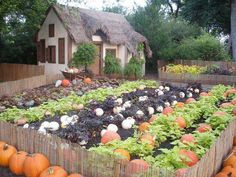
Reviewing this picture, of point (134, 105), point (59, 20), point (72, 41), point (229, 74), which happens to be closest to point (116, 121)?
point (134, 105)

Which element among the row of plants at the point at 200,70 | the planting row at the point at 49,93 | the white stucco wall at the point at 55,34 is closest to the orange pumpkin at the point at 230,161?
the planting row at the point at 49,93

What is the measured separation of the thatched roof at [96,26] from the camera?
19.5m

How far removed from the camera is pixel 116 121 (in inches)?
281

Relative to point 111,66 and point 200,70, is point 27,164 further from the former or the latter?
point 111,66

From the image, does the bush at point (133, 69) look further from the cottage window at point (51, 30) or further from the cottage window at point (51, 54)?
the cottage window at point (51, 30)

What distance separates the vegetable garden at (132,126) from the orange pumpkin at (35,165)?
2 cm

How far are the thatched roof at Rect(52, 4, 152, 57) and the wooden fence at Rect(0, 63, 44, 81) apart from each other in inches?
111

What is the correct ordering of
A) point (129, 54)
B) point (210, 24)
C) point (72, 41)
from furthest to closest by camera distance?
point (210, 24) < point (129, 54) < point (72, 41)

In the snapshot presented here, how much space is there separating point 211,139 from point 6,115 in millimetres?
4848

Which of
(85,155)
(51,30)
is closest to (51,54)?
(51,30)

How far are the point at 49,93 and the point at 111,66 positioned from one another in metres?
9.63

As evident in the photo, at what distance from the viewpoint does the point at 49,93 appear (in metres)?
11.6

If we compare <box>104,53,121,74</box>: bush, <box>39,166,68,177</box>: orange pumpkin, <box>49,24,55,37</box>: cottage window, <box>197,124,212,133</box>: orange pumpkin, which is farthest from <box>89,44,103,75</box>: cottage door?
<box>39,166,68,177</box>: orange pumpkin

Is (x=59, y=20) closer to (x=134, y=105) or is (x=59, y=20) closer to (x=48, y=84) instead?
(x=48, y=84)
